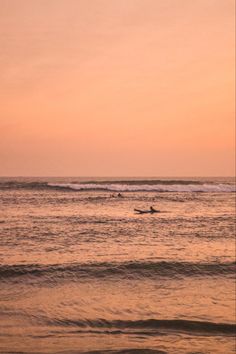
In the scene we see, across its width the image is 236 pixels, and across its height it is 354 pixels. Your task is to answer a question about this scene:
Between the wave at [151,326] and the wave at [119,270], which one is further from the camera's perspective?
the wave at [119,270]

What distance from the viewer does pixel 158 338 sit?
234 inches

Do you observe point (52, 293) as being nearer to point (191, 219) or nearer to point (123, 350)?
point (123, 350)

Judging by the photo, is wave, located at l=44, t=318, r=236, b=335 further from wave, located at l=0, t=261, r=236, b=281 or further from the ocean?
wave, located at l=0, t=261, r=236, b=281

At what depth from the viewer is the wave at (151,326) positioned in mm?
6199

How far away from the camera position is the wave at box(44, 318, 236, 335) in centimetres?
620

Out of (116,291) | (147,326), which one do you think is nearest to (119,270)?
(116,291)

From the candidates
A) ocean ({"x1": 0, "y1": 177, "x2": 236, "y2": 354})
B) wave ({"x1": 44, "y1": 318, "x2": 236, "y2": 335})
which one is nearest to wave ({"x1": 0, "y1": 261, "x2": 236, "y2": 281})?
ocean ({"x1": 0, "y1": 177, "x2": 236, "y2": 354})

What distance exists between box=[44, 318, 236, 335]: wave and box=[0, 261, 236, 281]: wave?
287 centimetres

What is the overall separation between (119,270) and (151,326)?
353 centimetres

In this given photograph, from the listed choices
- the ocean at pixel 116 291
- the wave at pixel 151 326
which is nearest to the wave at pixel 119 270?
the ocean at pixel 116 291

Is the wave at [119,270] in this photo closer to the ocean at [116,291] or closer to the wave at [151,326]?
the ocean at [116,291]

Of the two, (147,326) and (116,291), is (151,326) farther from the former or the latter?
(116,291)

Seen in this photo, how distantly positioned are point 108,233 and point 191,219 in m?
7.13

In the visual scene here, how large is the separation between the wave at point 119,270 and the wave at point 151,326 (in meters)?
2.87
